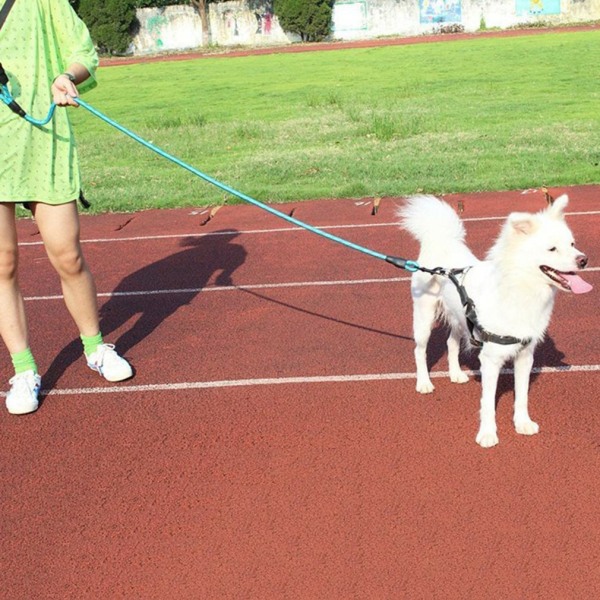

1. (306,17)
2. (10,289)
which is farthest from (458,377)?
(306,17)

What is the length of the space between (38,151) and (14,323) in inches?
41.8

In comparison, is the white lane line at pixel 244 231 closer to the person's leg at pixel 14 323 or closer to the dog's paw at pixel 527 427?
the person's leg at pixel 14 323

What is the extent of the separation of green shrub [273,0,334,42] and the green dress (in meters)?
47.4

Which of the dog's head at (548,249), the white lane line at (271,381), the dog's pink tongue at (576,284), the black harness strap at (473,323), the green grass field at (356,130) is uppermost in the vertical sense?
the dog's head at (548,249)

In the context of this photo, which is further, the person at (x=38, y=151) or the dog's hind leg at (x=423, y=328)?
the dog's hind leg at (x=423, y=328)

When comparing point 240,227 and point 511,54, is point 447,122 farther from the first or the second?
point 511,54

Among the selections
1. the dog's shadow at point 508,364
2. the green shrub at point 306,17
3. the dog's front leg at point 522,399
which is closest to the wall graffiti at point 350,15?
the green shrub at point 306,17

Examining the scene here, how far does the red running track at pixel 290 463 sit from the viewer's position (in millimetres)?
3559

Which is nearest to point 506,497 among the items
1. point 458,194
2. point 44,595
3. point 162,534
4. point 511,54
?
point 162,534

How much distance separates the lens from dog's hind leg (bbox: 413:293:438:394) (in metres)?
Answer: 5.03

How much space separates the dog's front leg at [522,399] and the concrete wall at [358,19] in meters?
48.6

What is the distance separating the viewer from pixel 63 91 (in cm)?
477

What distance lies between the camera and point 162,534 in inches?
153

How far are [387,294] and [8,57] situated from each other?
3.61 m
